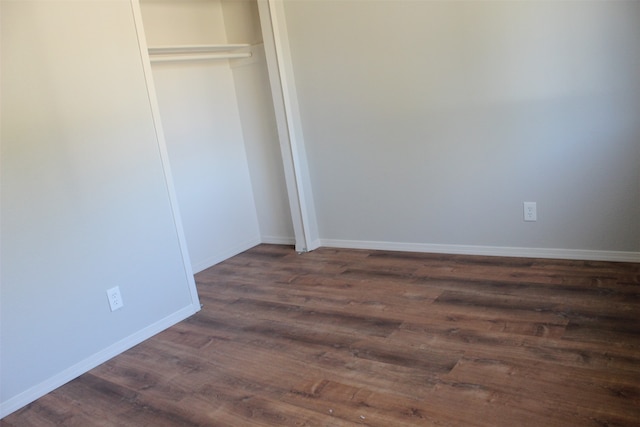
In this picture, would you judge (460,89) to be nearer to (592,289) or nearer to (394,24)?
(394,24)

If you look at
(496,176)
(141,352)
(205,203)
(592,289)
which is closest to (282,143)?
(205,203)

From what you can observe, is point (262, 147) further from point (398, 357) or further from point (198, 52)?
point (398, 357)

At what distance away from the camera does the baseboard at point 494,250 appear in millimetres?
3018

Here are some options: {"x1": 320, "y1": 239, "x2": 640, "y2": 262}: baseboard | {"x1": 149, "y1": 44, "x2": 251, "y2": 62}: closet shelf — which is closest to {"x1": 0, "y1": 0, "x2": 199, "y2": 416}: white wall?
{"x1": 149, "y1": 44, "x2": 251, "y2": 62}: closet shelf

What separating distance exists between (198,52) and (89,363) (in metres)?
2.33

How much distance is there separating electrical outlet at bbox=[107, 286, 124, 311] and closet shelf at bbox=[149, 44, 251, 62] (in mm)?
1577

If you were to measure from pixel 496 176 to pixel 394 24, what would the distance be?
116 cm

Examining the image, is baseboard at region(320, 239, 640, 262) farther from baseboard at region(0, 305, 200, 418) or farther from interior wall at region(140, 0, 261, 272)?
baseboard at region(0, 305, 200, 418)

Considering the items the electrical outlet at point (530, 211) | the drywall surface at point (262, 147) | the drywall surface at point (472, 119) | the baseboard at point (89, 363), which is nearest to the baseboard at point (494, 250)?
the drywall surface at point (472, 119)

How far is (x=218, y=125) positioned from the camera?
13.7 feet

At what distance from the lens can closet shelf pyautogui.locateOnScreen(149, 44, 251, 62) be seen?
3.51 meters

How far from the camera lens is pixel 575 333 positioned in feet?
7.45

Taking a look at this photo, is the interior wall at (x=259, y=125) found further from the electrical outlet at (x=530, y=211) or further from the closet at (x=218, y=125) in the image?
the electrical outlet at (x=530, y=211)

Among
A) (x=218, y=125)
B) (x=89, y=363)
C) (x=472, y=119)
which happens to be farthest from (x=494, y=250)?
(x=89, y=363)
